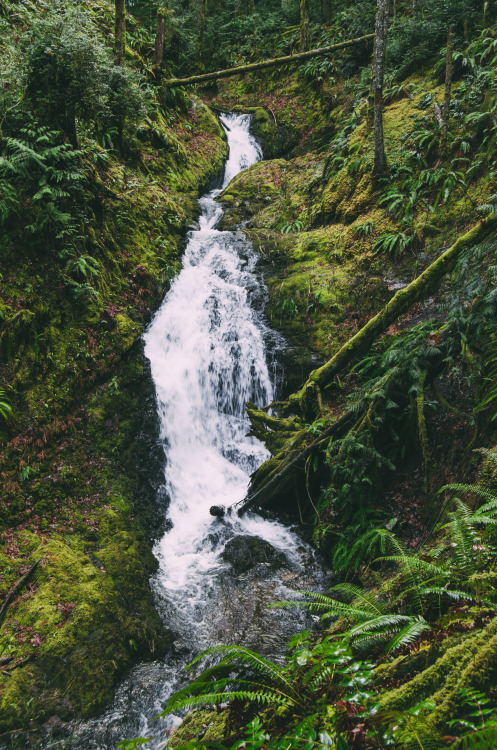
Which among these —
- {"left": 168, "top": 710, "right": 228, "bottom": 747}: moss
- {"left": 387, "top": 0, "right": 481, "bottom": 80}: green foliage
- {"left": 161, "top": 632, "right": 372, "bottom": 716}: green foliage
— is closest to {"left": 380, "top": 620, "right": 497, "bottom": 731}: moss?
{"left": 161, "top": 632, "right": 372, "bottom": 716}: green foliage

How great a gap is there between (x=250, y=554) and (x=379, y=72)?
11789 mm

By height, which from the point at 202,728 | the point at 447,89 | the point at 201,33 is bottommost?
the point at 202,728

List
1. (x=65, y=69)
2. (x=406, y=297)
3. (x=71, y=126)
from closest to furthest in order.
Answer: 1. (x=406, y=297)
2. (x=65, y=69)
3. (x=71, y=126)

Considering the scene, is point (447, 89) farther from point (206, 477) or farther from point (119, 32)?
point (206, 477)

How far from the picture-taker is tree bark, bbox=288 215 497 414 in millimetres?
5590

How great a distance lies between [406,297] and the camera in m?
6.41

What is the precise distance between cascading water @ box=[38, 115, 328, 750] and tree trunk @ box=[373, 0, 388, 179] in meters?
4.74

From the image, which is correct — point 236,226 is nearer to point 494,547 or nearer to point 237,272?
point 237,272

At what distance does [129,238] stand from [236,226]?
537 cm

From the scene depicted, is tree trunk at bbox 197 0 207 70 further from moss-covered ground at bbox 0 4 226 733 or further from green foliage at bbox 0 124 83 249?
green foliage at bbox 0 124 83 249

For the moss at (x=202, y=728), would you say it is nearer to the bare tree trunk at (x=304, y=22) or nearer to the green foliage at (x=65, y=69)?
the green foliage at (x=65, y=69)

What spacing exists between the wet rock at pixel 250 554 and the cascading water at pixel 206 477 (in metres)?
0.10

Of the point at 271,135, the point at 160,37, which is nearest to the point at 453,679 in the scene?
the point at 160,37

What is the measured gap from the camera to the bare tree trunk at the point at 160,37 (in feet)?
47.4
